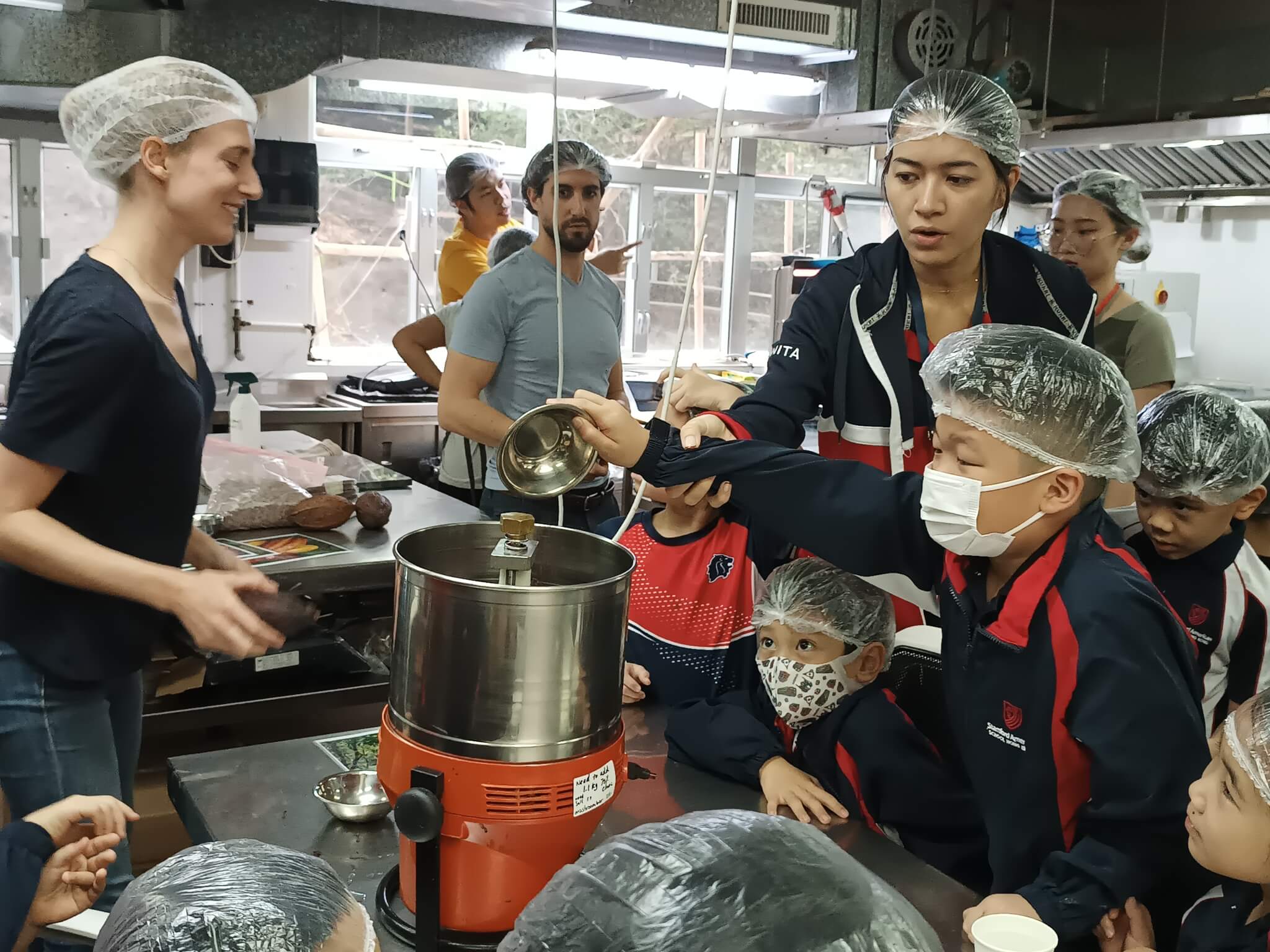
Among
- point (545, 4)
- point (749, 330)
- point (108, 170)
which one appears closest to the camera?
point (108, 170)

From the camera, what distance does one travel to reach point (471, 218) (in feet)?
11.9

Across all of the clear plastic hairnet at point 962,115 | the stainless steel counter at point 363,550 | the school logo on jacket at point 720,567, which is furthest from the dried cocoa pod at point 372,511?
the clear plastic hairnet at point 962,115

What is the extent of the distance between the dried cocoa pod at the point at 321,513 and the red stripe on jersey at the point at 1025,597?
1.70 meters

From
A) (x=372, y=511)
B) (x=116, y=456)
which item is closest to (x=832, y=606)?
(x=116, y=456)

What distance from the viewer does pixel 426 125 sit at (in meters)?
4.87

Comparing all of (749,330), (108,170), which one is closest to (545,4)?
(108,170)

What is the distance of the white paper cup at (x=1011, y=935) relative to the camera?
0.88 metres

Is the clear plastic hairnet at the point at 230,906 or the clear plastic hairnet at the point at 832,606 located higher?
the clear plastic hairnet at the point at 230,906

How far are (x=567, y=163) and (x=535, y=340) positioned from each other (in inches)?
18.7

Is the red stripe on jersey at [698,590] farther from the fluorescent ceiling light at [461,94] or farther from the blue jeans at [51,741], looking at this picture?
the fluorescent ceiling light at [461,94]

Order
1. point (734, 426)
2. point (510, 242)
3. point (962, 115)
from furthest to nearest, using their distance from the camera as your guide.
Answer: point (510, 242)
point (962, 115)
point (734, 426)

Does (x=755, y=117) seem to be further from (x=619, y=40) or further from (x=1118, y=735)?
(x=1118, y=735)

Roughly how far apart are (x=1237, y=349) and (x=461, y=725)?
15.7 feet

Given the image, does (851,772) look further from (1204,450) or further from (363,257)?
(363,257)
